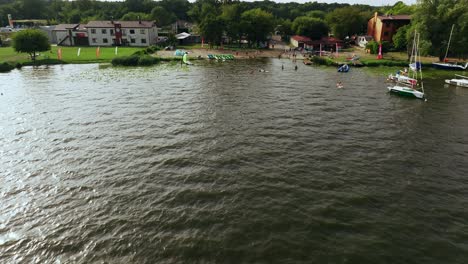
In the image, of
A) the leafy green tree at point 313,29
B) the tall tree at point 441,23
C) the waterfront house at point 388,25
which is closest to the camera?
the tall tree at point 441,23

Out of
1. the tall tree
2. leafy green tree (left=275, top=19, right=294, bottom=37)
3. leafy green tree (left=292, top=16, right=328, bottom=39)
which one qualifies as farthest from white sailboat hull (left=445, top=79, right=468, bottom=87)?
leafy green tree (left=275, top=19, right=294, bottom=37)

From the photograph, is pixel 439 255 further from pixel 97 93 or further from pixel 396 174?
pixel 97 93

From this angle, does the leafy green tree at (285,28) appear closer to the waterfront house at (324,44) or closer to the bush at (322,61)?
the waterfront house at (324,44)

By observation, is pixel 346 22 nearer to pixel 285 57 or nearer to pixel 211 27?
pixel 285 57

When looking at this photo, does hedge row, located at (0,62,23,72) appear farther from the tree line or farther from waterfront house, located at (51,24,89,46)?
the tree line

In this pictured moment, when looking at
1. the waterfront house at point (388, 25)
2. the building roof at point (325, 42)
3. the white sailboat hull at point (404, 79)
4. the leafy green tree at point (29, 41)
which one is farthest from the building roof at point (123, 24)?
the white sailboat hull at point (404, 79)

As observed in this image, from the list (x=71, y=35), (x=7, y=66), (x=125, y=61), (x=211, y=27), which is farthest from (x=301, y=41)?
(x=7, y=66)
